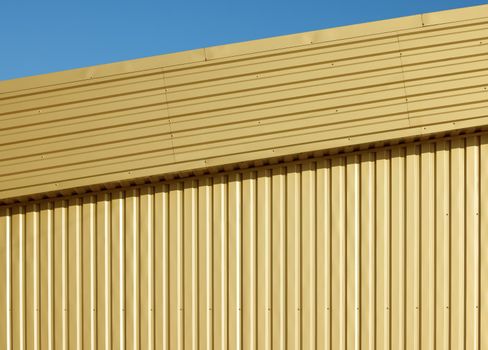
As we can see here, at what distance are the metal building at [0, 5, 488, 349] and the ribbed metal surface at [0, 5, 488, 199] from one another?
0.01 m

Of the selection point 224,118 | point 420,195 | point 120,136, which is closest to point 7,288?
point 120,136

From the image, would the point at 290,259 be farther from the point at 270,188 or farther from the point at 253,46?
the point at 253,46

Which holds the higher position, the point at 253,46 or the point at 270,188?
the point at 253,46

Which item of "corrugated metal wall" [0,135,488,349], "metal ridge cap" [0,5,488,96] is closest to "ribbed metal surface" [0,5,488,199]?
"metal ridge cap" [0,5,488,96]

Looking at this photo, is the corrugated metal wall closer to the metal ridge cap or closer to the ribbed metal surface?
the ribbed metal surface

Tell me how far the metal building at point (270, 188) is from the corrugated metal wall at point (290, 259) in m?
0.02

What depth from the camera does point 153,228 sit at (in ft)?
30.6

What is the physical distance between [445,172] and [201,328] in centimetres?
302

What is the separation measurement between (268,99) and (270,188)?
3.13ft

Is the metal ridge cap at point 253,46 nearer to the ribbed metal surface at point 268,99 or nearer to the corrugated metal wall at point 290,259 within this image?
the ribbed metal surface at point 268,99

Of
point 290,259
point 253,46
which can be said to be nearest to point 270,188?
point 290,259

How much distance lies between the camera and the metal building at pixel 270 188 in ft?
29.2

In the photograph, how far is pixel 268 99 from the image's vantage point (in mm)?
8938

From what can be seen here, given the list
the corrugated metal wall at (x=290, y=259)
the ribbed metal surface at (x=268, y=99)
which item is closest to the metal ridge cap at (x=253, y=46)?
the ribbed metal surface at (x=268, y=99)
